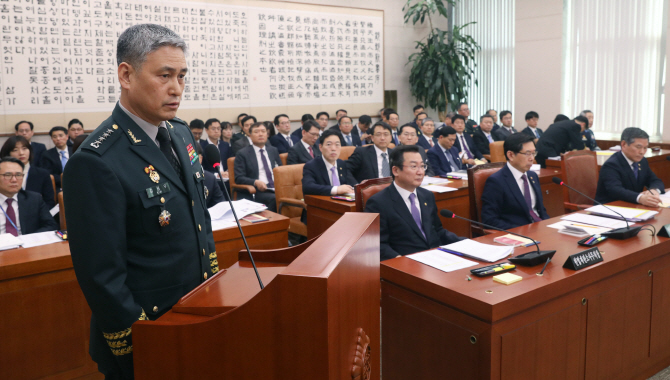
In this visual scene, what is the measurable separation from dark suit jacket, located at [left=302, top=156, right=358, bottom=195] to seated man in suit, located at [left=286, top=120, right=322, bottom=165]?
107 cm

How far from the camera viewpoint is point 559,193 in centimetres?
469

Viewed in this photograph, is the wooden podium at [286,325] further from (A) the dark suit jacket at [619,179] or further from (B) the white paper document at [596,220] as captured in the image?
(A) the dark suit jacket at [619,179]

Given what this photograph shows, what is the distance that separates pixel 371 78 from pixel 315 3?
5.39ft

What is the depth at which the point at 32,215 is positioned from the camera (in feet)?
10.3

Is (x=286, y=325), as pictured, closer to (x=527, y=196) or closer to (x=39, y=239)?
(x=39, y=239)

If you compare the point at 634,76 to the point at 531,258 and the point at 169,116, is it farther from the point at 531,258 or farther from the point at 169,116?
the point at 169,116

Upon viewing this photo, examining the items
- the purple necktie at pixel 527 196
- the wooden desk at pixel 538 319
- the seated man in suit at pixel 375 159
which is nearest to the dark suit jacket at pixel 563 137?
the seated man in suit at pixel 375 159

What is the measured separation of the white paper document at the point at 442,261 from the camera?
6.48 feet

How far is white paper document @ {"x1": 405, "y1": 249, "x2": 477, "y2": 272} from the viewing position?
197cm

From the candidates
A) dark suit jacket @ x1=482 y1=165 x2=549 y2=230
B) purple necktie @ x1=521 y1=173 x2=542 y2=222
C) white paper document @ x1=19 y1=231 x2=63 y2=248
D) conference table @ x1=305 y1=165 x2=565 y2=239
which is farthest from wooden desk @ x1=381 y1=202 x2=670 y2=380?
white paper document @ x1=19 y1=231 x2=63 y2=248

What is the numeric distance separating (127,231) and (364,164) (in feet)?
12.4

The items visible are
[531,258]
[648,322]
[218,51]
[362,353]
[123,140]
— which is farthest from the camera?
[218,51]

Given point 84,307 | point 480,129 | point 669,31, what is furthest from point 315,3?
point 84,307

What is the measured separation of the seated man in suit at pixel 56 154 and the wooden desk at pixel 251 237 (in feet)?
11.6
